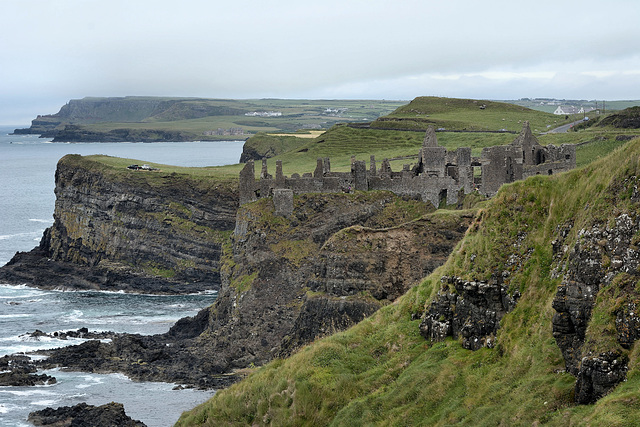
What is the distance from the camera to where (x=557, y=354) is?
26.3m

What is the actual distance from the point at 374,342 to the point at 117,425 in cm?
2598

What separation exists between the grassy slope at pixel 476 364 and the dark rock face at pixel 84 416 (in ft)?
62.5

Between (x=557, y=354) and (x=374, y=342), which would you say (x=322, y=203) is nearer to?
(x=374, y=342)

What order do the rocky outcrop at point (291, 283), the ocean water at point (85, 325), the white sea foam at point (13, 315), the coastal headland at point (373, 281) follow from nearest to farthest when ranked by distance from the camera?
1. the coastal headland at point (373, 281)
2. the ocean water at point (85, 325)
3. the rocky outcrop at point (291, 283)
4. the white sea foam at point (13, 315)

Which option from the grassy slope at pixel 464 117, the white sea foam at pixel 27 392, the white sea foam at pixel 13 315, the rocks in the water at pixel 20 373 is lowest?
the white sea foam at pixel 13 315

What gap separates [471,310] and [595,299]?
7267mm

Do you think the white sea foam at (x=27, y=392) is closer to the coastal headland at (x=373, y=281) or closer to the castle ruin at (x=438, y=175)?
the coastal headland at (x=373, y=281)

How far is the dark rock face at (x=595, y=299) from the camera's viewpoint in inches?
900

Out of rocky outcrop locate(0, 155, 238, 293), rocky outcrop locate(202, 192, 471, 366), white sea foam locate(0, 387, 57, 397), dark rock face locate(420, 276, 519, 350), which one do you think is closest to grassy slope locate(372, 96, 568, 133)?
rocky outcrop locate(0, 155, 238, 293)

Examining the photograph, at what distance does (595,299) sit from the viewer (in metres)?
24.4

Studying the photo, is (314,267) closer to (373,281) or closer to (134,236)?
(373,281)

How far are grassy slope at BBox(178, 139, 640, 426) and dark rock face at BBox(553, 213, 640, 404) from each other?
46cm

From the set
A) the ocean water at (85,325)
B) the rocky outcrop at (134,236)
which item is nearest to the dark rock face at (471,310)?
the ocean water at (85,325)

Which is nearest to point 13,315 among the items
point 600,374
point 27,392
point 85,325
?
point 85,325
